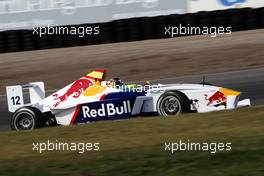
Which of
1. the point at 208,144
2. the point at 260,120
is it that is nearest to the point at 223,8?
the point at 260,120

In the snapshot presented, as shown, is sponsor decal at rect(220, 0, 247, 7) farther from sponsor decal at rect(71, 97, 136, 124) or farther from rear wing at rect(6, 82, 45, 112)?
sponsor decal at rect(71, 97, 136, 124)

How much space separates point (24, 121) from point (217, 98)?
319cm

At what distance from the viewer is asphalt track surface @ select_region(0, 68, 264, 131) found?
1272 centimetres

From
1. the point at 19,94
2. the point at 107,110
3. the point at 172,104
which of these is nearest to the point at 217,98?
the point at 172,104

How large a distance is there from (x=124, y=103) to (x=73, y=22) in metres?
10.9

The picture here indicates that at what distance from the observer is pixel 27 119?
36.6ft

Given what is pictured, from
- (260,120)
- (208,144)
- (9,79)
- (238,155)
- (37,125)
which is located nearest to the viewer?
(238,155)

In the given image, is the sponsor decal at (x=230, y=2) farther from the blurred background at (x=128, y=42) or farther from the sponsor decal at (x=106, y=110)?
the sponsor decal at (x=106, y=110)

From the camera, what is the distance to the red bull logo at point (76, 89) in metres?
10.9

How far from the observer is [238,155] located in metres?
7.01

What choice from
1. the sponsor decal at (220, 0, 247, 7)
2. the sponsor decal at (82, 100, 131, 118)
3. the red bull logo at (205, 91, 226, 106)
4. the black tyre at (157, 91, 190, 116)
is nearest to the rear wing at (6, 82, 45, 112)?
the sponsor decal at (82, 100, 131, 118)

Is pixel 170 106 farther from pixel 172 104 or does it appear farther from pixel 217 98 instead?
pixel 217 98

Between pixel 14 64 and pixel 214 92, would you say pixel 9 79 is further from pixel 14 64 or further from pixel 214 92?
pixel 214 92

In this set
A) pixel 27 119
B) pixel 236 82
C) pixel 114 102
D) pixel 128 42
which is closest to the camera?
pixel 114 102
